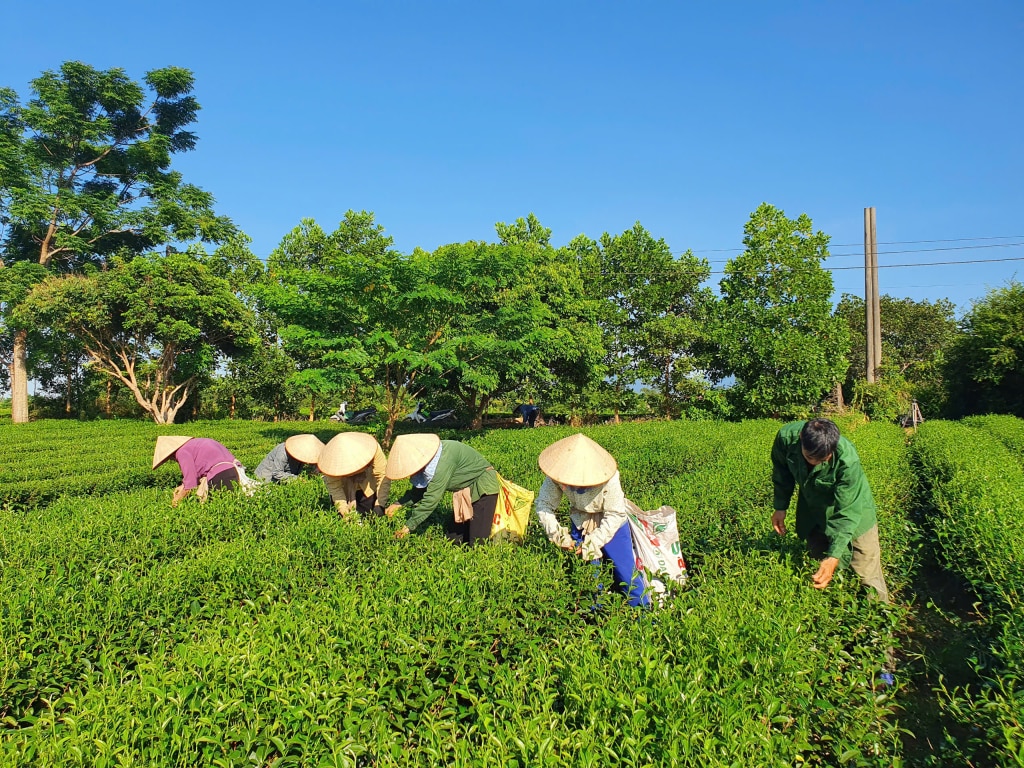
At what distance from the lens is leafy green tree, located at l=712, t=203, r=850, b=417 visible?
21.8 m

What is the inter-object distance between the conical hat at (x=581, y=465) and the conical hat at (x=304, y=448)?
136 inches

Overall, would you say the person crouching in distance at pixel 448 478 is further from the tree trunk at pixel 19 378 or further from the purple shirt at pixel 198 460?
the tree trunk at pixel 19 378

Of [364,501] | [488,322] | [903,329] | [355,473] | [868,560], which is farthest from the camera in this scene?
[903,329]

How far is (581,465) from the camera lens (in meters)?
3.86

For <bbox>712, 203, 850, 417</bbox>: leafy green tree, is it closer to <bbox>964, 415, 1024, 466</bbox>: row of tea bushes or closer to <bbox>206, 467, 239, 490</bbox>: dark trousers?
<bbox>964, 415, 1024, 466</bbox>: row of tea bushes

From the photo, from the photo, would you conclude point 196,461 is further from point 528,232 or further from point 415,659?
point 528,232

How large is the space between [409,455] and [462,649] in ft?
6.84

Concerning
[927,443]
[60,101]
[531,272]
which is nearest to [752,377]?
[531,272]

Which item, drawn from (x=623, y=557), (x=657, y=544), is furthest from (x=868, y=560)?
(x=623, y=557)

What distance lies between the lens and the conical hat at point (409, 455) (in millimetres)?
4547

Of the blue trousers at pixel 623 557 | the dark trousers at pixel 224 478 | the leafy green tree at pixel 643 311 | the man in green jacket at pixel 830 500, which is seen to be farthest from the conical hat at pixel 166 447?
the leafy green tree at pixel 643 311

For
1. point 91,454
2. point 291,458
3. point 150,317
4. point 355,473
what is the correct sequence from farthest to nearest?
point 150,317 < point 91,454 < point 291,458 < point 355,473

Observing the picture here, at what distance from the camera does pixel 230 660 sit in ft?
7.70

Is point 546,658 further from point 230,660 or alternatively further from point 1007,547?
point 1007,547
